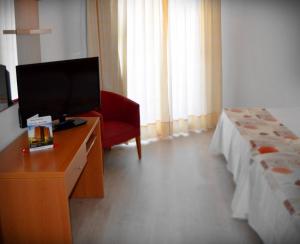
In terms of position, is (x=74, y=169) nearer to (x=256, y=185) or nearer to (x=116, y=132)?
(x=256, y=185)

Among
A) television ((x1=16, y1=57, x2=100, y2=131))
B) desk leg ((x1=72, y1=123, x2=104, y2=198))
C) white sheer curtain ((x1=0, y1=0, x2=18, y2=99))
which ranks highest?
white sheer curtain ((x1=0, y1=0, x2=18, y2=99))

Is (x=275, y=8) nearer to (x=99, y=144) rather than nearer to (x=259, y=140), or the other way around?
(x=259, y=140)

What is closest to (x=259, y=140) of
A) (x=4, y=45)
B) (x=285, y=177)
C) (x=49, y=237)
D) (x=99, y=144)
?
(x=285, y=177)

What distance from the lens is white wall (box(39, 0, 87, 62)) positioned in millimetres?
4824

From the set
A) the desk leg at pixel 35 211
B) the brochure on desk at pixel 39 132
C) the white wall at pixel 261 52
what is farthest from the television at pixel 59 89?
the white wall at pixel 261 52

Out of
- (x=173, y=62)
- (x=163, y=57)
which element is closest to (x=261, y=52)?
(x=173, y=62)

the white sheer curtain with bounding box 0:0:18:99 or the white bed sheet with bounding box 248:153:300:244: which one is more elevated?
the white sheer curtain with bounding box 0:0:18:99

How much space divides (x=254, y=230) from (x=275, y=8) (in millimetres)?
3612

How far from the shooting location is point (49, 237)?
2461mm

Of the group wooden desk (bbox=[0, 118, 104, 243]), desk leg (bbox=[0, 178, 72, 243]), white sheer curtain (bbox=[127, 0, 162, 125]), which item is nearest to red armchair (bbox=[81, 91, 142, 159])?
white sheer curtain (bbox=[127, 0, 162, 125])

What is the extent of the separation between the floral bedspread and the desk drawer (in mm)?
1259

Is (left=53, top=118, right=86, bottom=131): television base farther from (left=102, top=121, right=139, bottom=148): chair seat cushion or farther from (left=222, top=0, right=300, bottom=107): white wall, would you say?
(left=222, top=0, right=300, bottom=107): white wall

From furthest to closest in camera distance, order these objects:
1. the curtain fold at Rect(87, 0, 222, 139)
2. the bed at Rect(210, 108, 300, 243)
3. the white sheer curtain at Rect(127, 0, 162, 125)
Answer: the white sheer curtain at Rect(127, 0, 162, 125) → the curtain fold at Rect(87, 0, 222, 139) → the bed at Rect(210, 108, 300, 243)

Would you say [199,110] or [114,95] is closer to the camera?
[114,95]
